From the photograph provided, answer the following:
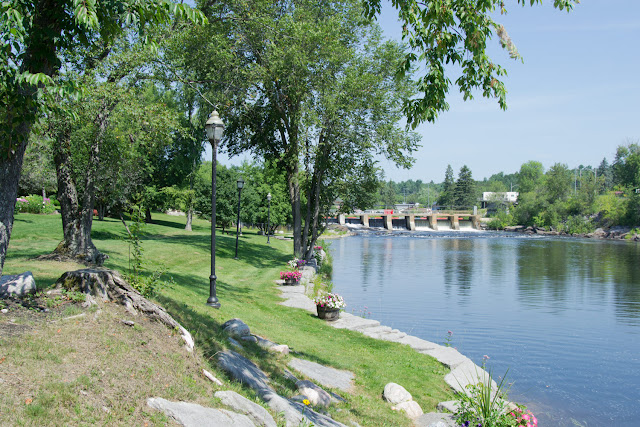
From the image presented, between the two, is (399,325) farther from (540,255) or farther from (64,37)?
(540,255)

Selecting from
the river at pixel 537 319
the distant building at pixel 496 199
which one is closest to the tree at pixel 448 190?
the distant building at pixel 496 199

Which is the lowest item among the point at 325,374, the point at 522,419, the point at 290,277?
the point at 325,374

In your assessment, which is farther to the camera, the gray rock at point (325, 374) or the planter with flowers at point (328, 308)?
the planter with flowers at point (328, 308)

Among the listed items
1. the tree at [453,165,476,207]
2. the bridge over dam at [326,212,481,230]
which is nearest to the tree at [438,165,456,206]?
the tree at [453,165,476,207]

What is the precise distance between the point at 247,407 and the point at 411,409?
11.8 ft

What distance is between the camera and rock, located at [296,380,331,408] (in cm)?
691

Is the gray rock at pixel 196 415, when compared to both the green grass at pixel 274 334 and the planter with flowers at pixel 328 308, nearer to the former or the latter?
the green grass at pixel 274 334

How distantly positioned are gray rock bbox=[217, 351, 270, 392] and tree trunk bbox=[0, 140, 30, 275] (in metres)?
3.03

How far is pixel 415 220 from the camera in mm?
112188

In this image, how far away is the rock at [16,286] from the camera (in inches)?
250

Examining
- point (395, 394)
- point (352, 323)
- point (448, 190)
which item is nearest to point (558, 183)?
point (448, 190)

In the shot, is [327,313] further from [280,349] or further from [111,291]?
[111,291]

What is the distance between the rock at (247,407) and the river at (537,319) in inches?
278

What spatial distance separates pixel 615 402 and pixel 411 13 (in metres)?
9.83
